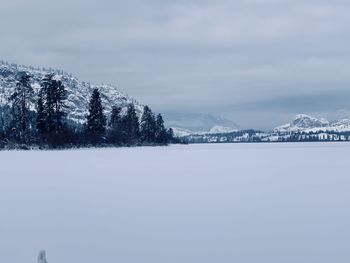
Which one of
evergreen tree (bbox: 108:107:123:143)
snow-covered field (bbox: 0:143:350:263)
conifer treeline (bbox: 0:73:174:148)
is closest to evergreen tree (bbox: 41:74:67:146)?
conifer treeline (bbox: 0:73:174:148)

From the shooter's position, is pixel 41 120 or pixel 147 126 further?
pixel 147 126

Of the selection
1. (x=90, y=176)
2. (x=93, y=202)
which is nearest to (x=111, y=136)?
(x=90, y=176)

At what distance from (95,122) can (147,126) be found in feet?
98.9

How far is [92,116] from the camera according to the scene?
97688 millimetres

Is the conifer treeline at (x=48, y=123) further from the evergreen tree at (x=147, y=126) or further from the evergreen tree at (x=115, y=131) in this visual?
the evergreen tree at (x=147, y=126)

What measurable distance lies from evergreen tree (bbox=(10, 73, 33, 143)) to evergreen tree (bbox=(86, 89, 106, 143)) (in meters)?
13.3

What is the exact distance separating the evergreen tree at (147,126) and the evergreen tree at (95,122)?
26.3 meters

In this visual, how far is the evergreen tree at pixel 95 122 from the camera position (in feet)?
311

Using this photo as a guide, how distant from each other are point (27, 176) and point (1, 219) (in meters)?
14.9

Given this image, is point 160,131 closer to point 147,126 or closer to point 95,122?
point 147,126

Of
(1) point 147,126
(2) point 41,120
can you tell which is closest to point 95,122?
(2) point 41,120

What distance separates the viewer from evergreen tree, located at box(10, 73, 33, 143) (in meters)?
81.7

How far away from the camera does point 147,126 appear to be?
411 ft

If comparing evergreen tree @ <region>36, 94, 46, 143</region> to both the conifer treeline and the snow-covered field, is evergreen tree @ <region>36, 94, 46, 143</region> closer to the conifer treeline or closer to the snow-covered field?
the conifer treeline
